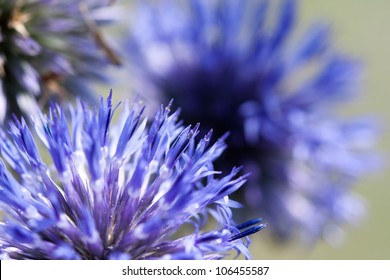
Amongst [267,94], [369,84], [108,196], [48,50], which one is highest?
[369,84]

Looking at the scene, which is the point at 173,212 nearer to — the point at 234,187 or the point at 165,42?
the point at 234,187

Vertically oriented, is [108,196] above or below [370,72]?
below

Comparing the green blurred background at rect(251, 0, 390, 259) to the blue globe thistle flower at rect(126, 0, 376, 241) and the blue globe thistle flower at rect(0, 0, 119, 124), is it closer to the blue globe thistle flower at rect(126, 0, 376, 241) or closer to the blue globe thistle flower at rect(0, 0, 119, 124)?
the blue globe thistle flower at rect(126, 0, 376, 241)

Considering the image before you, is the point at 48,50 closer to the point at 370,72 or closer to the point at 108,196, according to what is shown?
the point at 108,196

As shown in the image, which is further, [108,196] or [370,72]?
[370,72]

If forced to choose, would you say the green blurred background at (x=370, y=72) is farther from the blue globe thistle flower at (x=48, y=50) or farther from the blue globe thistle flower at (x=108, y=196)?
the blue globe thistle flower at (x=108, y=196)

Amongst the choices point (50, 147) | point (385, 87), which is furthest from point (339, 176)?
point (385, 87)

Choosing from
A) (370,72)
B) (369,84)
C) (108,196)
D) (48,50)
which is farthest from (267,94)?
(370,72)

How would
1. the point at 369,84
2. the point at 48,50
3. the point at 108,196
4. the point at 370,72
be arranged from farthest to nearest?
the point at 370,72
the point at 369,84
the point at 48,50
the point at 108,196
